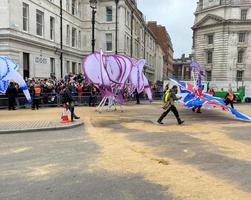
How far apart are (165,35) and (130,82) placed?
350 ft

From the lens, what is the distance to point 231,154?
8.95 m

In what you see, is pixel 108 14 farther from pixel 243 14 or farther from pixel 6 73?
pixel 243 14

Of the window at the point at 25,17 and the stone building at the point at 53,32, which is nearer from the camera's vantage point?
the stone building at the point at 53,32

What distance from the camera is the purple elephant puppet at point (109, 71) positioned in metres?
19.1

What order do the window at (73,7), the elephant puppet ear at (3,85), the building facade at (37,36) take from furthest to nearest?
the window at (73,7) → the building facade at (37,36) → the elephant puppet ear at (3,85)

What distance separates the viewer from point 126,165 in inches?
305

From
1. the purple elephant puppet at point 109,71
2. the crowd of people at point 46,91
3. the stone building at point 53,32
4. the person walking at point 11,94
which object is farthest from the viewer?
the stone building at point 53,32

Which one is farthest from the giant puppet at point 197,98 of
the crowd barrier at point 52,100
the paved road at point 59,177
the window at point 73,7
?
the window at point 73,7

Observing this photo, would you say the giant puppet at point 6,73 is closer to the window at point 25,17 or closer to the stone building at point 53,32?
the stone building at point 53,32

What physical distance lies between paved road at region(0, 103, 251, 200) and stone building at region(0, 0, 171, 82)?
18557mm

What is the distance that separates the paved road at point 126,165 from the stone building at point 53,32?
1856 centimetres

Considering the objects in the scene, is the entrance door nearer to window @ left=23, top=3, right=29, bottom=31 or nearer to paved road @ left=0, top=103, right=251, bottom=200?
window @ left=23, top=3, right=29, bottom=31

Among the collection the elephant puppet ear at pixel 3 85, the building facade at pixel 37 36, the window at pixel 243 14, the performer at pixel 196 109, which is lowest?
the performer at pixel 196 109

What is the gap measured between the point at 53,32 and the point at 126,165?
31.1m
